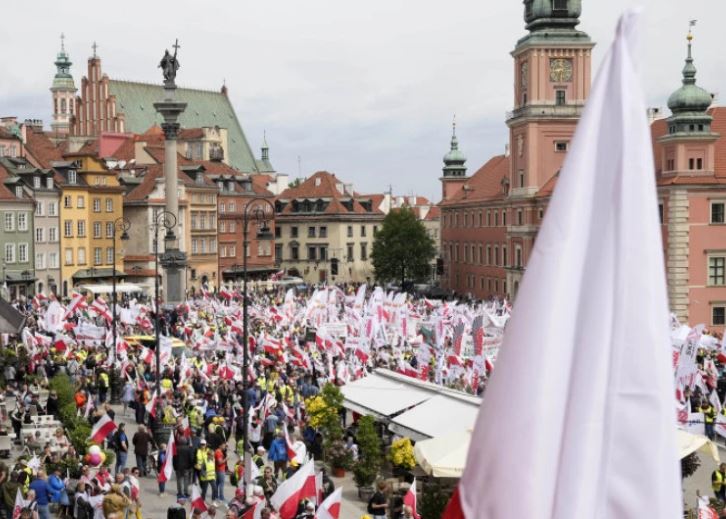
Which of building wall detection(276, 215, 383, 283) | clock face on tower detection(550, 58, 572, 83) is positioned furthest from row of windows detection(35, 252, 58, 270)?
clock face on tower detection(550, 58, 572, 83)

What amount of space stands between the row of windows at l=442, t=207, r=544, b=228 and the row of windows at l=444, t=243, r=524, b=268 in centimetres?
189

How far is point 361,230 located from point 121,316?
71039 millimetres

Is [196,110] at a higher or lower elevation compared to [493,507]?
higher

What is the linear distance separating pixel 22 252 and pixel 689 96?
146 feet

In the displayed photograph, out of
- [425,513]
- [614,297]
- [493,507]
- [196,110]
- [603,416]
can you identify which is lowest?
[425,513]

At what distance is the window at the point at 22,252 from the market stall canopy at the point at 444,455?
2400 inches

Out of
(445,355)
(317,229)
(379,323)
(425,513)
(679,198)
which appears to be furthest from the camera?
(317,229)

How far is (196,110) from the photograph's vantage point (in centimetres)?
12075

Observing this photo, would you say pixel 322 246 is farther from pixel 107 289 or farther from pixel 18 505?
pixel 18 505

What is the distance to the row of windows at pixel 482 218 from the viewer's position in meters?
78.6

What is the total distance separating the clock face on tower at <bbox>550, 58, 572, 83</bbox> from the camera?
246 ft

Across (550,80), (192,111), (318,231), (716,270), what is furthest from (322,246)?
(716,270)

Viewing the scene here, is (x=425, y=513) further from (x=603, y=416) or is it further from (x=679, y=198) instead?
(x=679, y=198)

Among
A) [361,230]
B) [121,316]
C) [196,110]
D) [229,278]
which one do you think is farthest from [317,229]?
[121,316]
